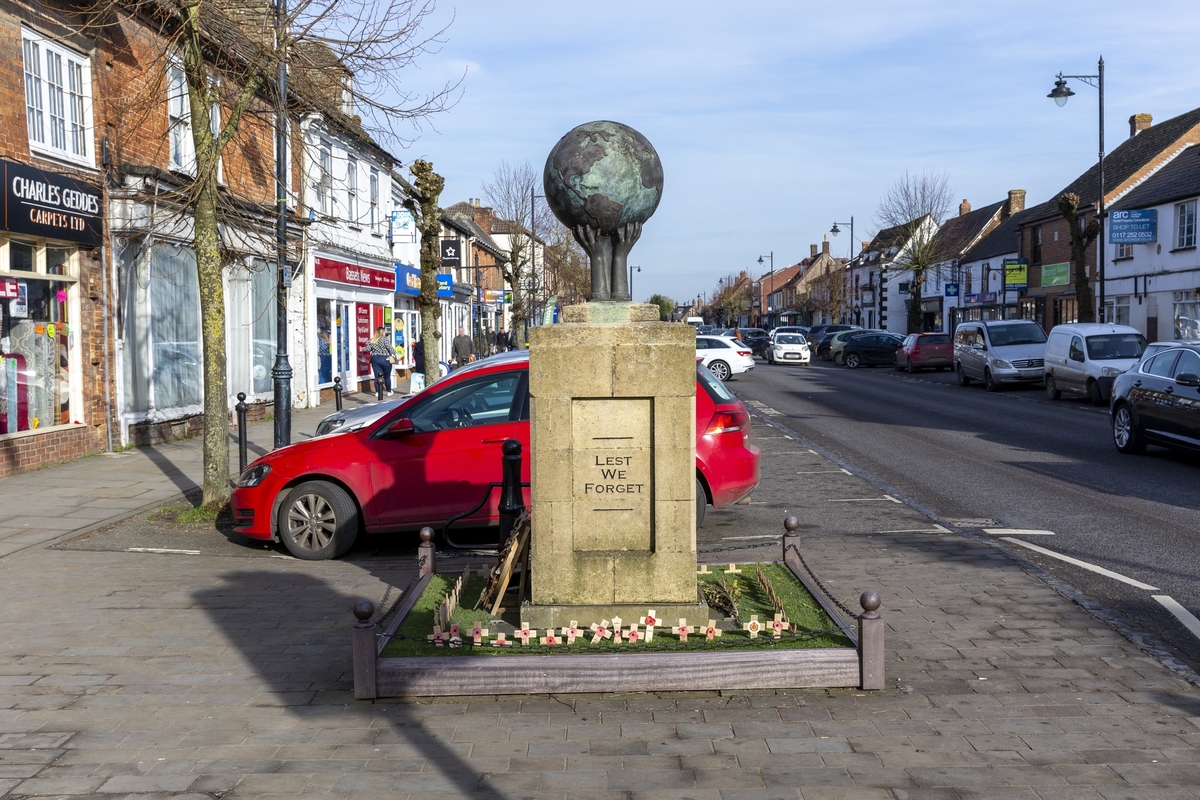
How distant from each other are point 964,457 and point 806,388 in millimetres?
16134

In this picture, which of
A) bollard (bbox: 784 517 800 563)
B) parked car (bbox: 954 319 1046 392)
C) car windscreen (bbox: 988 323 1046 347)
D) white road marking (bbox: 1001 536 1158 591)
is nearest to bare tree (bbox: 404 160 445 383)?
white road marking (bbox: 1001 536 1158 591)

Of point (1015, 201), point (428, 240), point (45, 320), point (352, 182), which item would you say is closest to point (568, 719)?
point (45, 320)

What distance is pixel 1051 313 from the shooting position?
4975cm

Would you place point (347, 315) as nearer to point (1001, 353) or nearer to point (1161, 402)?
point (1001, 353)

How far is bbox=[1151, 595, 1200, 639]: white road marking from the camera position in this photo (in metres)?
6.43

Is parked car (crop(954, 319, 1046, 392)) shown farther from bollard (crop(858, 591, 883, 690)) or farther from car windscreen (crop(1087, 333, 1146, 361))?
bollard (crop(858, 591, 883, 690))

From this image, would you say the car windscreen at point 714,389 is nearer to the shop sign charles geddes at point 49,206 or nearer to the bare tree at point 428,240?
the shop sign charles geddes at point 49,206

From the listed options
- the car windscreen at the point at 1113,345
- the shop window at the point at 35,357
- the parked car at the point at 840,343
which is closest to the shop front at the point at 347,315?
the shop window at the point at 35,357

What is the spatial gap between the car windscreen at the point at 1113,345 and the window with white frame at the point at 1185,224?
586 inches

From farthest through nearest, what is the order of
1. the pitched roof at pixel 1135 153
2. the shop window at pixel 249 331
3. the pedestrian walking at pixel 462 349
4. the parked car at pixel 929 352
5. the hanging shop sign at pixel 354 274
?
the pitched roof at pixel 1135 153 < the parked car at pixel 929 352 < the pedestrian walking at pixel 462 349 < the hanging shop sign at pixel 354 274 < the shop window at pixel 249 331

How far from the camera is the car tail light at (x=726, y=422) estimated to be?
955 centimetres

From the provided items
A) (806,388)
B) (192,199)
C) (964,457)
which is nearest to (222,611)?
(192,199)

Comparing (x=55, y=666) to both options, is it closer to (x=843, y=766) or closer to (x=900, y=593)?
(x=843, y=766)

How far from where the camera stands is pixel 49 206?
13648 millimetres
